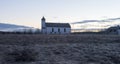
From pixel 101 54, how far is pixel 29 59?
490cm

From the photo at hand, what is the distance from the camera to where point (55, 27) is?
9631cm

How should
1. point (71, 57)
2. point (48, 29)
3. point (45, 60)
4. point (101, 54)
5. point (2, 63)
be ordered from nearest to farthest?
point (2, 63)
point (45, 60)
point (71, 57)
point (101, 54)
point (48, 29)

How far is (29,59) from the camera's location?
13023 millimetres

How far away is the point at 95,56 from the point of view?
47.7 feet

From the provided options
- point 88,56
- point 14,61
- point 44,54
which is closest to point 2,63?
point 14,61

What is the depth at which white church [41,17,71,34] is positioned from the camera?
9388 cm

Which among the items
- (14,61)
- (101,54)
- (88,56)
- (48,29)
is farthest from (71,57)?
(48,29)

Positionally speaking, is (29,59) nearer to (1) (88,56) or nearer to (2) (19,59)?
(2) (19,59)

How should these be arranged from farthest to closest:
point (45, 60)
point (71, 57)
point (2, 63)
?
point (71, 57), point (45, 60), point (2, 63)

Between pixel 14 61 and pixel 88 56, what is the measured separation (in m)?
4.49

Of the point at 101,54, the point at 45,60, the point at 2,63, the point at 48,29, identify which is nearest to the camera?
the point at 2,63

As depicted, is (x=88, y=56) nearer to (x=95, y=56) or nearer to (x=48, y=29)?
(x=95, y=56)

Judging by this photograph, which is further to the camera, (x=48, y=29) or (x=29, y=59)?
(x=48, y=29)

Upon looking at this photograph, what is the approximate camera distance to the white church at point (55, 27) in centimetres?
9388
